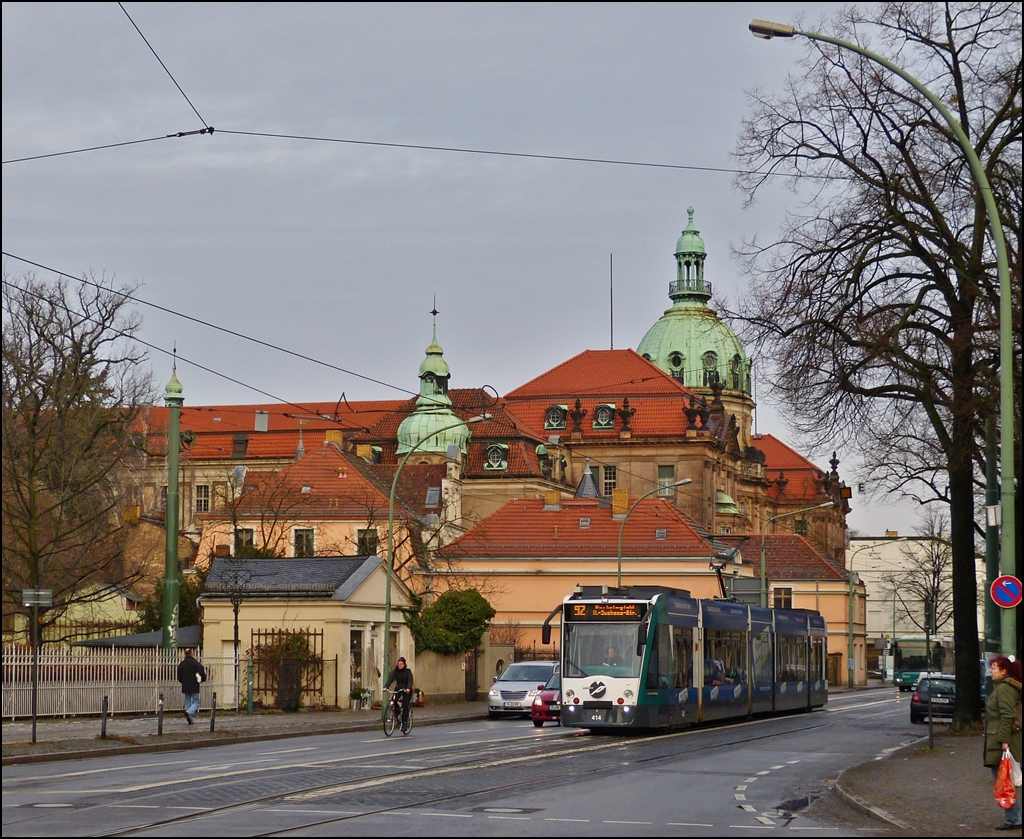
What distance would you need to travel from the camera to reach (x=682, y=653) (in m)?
32.9

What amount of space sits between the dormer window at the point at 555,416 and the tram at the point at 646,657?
2996 inches

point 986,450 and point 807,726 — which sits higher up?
point 986,450

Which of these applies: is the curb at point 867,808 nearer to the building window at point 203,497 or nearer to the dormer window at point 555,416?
the dormer window at point 555,416

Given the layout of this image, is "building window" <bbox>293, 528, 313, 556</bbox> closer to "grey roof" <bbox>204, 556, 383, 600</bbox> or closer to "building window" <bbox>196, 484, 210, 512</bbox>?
"grey roof" <bbox>204, 556, 383, 600</bbox>

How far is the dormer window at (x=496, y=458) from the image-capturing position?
104000mm

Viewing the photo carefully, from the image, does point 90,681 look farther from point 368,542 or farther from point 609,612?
point 368,542

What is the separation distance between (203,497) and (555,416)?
1095 inches

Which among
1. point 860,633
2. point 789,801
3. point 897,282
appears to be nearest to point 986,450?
point 897,282

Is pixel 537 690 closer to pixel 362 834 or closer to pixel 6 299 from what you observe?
pixel 6 299

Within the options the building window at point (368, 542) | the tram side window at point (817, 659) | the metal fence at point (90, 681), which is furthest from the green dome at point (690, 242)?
the metal fence at point (90, 681)

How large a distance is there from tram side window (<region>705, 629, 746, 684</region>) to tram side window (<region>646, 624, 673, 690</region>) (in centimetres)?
311

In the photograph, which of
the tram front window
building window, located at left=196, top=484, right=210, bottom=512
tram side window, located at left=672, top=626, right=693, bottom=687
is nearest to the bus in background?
building window, located at left=196, top=484, right=210, bottom=512

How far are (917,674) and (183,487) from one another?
54.2 metres

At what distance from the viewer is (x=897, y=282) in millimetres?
30188
